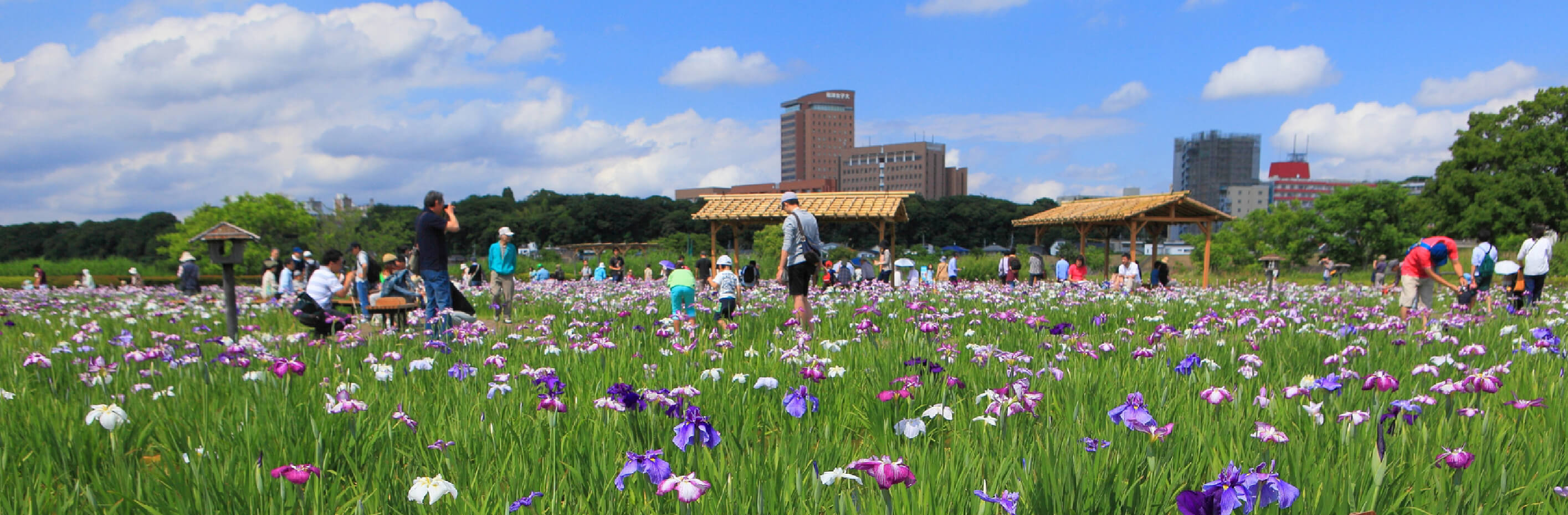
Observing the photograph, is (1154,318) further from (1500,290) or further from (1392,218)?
(1392,218)

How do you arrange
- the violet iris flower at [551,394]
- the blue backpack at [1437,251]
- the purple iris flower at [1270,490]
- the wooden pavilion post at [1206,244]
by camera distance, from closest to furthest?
the purple iris flower at [1270,490], the violet iris flower at [551,394], the blue backpack at [1437,251], the wooden pavilion post at [1206,244]

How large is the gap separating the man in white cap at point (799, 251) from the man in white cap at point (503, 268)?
3.93 m

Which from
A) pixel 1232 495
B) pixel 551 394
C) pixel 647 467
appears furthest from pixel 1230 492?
pixel 551 394

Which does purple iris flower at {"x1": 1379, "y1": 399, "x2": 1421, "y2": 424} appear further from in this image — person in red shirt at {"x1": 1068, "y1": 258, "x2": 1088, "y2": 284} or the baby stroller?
person in red shirt at {"x1": 1068, "y1": 258, "x2": 1088, "y2": 284}

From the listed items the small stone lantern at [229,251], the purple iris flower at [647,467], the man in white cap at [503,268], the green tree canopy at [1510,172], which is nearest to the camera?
the purple iris flower at [647,467]

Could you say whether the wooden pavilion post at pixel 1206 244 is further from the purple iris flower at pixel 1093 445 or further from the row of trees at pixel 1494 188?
the purple iris flower at pixel 1093 445

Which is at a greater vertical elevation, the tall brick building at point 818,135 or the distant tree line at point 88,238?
the tall brick building at point 818,135

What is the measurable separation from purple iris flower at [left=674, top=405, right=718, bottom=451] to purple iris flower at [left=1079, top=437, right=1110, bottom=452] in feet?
3.69

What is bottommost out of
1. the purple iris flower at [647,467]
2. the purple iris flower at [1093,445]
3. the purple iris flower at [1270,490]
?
the purple iris flower at [1093,445]

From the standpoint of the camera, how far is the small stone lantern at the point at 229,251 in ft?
23.4

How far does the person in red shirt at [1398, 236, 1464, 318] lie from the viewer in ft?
24.2

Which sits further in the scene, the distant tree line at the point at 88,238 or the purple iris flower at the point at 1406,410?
the distant tree line at the point at 88,238

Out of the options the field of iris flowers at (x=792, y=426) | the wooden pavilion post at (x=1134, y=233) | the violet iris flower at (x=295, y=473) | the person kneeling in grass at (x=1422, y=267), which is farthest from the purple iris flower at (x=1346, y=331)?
the wooden pavilion post at (x=1134, y=233)

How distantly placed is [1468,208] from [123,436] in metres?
44.2
